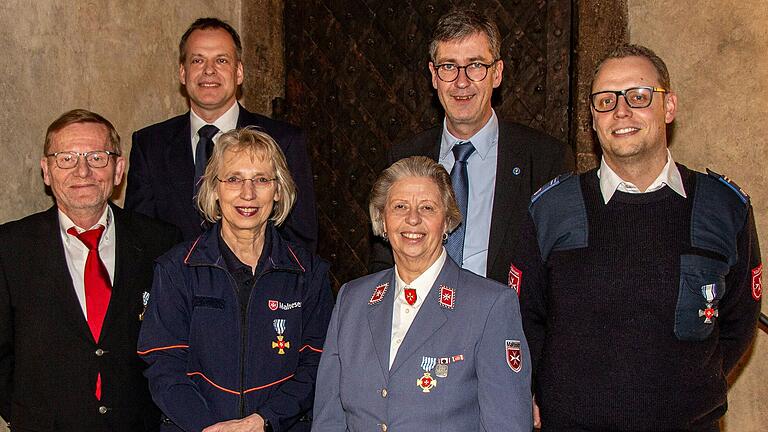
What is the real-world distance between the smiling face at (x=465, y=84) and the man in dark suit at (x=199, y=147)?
759 millimetres

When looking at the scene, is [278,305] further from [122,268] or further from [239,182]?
[122,268]

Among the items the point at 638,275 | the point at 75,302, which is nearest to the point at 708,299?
the point at 638,275

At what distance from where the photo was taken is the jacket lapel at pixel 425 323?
8.93ft

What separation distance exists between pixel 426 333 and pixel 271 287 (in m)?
0.66

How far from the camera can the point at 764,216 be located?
416 centimetres

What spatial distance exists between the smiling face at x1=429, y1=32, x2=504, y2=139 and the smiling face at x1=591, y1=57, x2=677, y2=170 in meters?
0.58

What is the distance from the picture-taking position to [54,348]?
3.13m

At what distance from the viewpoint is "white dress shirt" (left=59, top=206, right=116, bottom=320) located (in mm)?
3227

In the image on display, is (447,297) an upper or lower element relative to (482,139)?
lower

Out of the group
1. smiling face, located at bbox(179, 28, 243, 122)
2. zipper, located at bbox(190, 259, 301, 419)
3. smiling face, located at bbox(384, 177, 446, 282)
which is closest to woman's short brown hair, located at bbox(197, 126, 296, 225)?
zipper, located at bbox(190, 259, 301, 419)

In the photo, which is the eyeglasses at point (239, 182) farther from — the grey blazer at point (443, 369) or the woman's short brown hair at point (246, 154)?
the grey blazer at point (443, 369)

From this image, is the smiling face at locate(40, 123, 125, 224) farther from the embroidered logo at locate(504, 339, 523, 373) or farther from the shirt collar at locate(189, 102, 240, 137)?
the embroidered logo at locate(504, 339, 523, 373)

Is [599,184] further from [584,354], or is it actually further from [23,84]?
[23,84]

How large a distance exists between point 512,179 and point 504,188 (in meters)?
0.05
